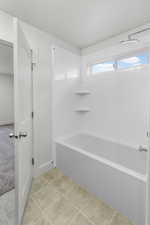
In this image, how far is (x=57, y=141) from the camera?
2.21 metres

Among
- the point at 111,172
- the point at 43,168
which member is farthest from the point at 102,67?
the point at 43,168

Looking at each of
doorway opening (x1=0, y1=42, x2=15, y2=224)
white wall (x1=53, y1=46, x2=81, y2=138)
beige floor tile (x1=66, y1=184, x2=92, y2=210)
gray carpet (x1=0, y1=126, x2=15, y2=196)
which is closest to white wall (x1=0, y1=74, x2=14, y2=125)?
doorway opening (x1=0, y1=42, x2=15, y2=224)

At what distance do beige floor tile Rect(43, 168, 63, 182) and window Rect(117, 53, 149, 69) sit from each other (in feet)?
7.56

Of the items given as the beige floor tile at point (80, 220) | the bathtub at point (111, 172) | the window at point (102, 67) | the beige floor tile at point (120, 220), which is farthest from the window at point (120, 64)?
the beige floor tile at point (80, 220)

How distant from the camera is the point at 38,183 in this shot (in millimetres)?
1826

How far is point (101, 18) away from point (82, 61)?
43.1 inches

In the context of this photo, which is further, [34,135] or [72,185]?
[34,135]

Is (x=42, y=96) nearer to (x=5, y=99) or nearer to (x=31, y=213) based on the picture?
(x=31, y=213)

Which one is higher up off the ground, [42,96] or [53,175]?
[42,96]

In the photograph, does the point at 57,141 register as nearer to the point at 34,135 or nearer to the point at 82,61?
the point at 34,135

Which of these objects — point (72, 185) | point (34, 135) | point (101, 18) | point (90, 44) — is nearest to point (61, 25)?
point (101, 18)

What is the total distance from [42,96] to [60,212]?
168 cm

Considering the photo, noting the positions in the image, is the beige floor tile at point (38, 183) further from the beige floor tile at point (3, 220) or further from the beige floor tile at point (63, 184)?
the beige floor tile at point (3, 220)

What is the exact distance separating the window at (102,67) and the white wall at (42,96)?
999 mm
